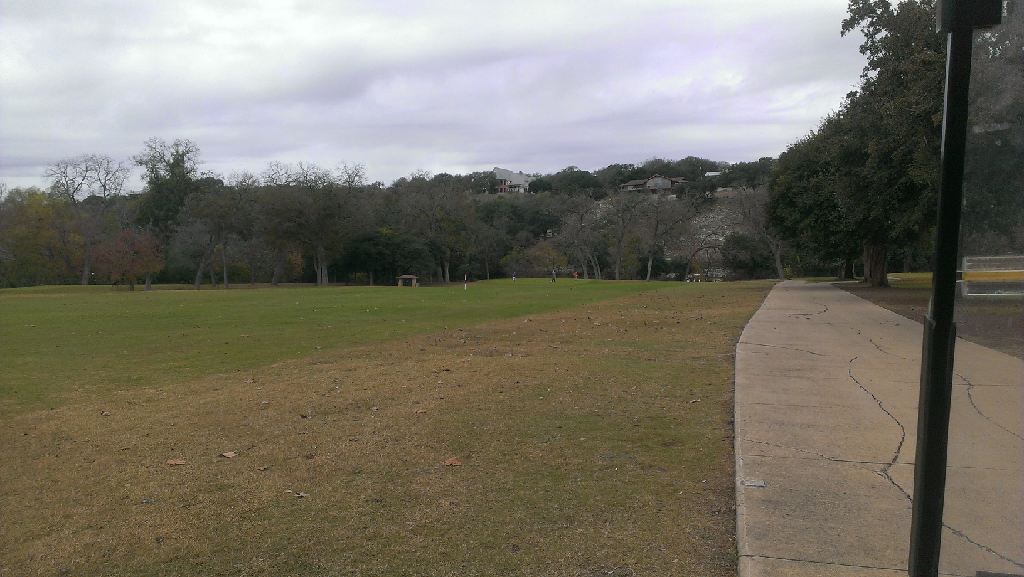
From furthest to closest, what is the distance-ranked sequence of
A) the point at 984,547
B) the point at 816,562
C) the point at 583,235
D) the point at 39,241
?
the point at 583,235
the point at 39,241
the point at 816,562
the point at 984,547

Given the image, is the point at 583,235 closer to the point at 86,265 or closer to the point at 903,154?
the point at 86,265

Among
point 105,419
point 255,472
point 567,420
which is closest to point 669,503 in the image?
point 567,420

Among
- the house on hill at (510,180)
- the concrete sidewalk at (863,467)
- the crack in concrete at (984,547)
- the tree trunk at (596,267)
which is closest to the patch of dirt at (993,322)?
the concrete sidewalk at (863,467)

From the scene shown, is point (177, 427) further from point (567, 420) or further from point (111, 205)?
point (111, 205)

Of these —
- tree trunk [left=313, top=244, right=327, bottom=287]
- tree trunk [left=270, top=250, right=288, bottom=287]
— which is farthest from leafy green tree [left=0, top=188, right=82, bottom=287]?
tree trunk [left=313, top=244, right=327, bottom=287]

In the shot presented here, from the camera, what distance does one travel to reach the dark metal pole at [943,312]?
97.7 inches

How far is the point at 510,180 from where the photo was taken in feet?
494

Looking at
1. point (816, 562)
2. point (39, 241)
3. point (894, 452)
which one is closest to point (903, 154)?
point (894, 452)

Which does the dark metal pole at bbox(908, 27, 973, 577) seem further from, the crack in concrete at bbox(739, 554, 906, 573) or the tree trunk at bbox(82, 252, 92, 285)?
the tree trunk at bbox(82, 252, 92, 285)

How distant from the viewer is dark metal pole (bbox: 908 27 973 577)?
2480 mm

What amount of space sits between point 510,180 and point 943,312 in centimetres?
14987

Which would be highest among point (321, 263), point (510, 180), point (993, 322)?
point (510, 180)

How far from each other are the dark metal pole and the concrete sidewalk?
80 millimetres

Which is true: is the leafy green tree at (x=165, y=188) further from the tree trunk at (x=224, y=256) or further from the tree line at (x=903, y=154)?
the tree line at (x=903, y=154)
